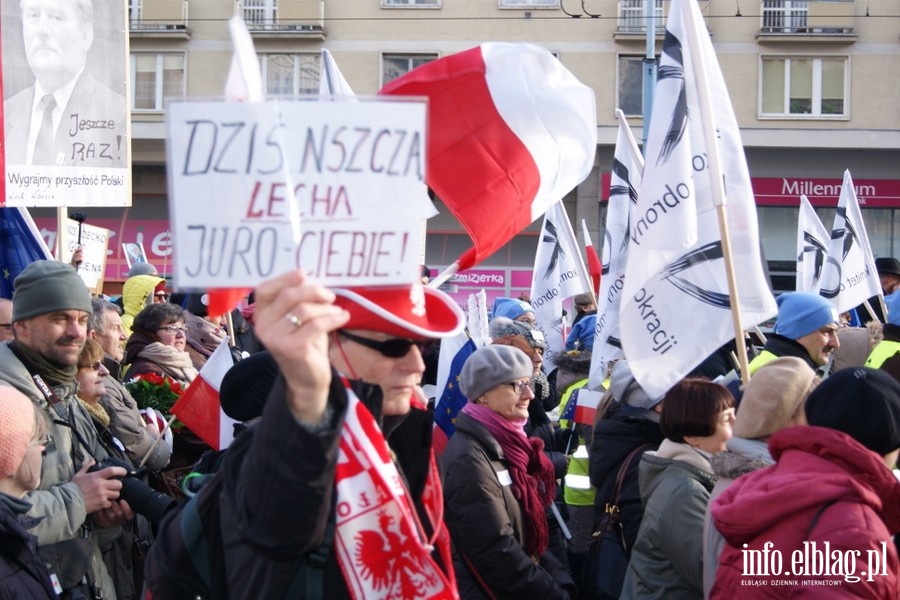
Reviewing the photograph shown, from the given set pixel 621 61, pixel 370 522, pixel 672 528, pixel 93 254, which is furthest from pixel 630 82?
pixel 370 522

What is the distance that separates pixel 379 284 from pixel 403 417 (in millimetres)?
490

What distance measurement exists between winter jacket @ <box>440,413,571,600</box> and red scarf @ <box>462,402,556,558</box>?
0.19ft

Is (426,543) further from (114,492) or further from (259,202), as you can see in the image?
(114,492)

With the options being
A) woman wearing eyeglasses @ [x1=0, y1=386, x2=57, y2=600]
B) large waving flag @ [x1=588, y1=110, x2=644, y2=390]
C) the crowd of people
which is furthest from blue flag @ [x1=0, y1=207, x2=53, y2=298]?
large waving flag @ [x1=588, y1=110, x2=644, y2=390]

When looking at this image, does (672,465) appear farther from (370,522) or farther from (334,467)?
(334,467)

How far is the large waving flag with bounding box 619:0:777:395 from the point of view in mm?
4477

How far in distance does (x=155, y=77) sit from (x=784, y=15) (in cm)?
1597

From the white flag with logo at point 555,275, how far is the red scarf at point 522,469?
541 centimetres

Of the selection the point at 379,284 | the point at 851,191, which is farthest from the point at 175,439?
the point at 851,191

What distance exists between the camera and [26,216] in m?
5.89

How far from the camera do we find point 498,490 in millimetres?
4496

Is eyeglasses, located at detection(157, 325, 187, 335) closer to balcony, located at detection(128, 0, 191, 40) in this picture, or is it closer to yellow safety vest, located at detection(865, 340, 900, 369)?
yellow safety vest, located at detection(865, 340, 900, 369)

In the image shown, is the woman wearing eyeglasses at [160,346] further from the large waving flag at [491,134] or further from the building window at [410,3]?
the building window at [410,3]

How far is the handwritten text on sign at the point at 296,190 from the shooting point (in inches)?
77.8
